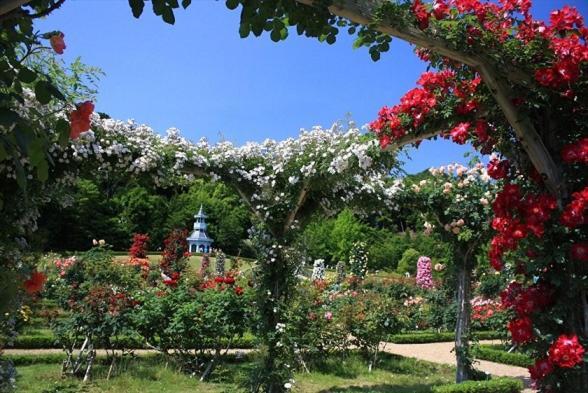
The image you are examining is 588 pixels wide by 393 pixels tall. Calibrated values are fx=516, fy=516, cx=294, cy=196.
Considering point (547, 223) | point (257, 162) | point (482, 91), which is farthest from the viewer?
point (257, 162)

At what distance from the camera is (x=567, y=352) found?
2326 millimetres

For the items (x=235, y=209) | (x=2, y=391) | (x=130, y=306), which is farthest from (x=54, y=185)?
(x=235, y=209)

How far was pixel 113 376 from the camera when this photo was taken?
21.1 ft

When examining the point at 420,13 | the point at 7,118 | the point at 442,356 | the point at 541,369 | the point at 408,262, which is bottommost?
the point at 442,356

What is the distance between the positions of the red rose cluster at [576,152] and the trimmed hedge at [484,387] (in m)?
3.60

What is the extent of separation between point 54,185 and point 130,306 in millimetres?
2917

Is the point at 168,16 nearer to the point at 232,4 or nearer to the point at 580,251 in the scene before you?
the point at 232,4

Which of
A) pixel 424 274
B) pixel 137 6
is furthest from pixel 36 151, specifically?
pixel 424 274

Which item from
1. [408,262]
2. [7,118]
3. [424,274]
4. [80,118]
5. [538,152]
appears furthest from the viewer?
[408,262]

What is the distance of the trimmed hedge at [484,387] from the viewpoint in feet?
17.7

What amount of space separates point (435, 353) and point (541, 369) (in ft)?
26.3

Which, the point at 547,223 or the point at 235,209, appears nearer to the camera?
the point at 547,223

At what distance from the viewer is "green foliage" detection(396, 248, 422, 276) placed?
2428 cm

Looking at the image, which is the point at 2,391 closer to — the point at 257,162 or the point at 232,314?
the point at 257,162
